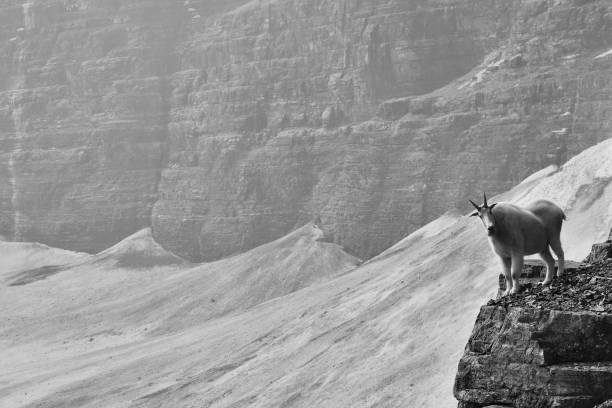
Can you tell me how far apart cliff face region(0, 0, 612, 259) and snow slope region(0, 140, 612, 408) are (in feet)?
20.2

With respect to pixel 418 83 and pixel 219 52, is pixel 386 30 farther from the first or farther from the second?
pixel 219 52

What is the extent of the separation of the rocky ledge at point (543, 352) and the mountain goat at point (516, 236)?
254 cm

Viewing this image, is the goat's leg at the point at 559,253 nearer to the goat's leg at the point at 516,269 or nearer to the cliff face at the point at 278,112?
the goat's leg at the point at 516,269

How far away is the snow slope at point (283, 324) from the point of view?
59.4 meters

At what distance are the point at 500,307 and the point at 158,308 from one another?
80.6 m

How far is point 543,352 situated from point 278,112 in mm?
98046

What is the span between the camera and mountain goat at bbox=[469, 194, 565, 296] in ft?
79.6

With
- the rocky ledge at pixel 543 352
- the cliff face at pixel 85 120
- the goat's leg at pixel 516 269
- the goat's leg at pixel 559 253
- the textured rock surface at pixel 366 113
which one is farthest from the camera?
the cliff face at pixel 85 120

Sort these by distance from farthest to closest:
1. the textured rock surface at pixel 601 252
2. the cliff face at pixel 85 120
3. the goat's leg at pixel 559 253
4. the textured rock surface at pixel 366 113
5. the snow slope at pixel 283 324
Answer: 1. the cliff face at pixel 85 120
2. the textured rock surface at pixel 366 113
3. the snow slope at pixel 283 324
4. the textured rock surface at pixel 601 252
5. the goat's leg at pixel 559 253

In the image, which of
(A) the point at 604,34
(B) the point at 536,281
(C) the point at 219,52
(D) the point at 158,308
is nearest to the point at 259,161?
(C) the point at 219,52

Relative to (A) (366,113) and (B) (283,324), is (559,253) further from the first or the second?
(A) (366,113)

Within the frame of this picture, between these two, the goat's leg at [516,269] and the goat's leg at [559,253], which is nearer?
the goat's leg at [516,269]

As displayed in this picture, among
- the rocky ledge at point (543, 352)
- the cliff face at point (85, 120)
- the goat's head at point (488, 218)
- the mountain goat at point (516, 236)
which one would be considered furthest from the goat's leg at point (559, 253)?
the cliff face at point (85, 120)

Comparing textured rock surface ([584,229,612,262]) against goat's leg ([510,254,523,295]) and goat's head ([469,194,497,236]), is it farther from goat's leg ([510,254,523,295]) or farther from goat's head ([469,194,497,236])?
goat's head ([469,194,497,236])
